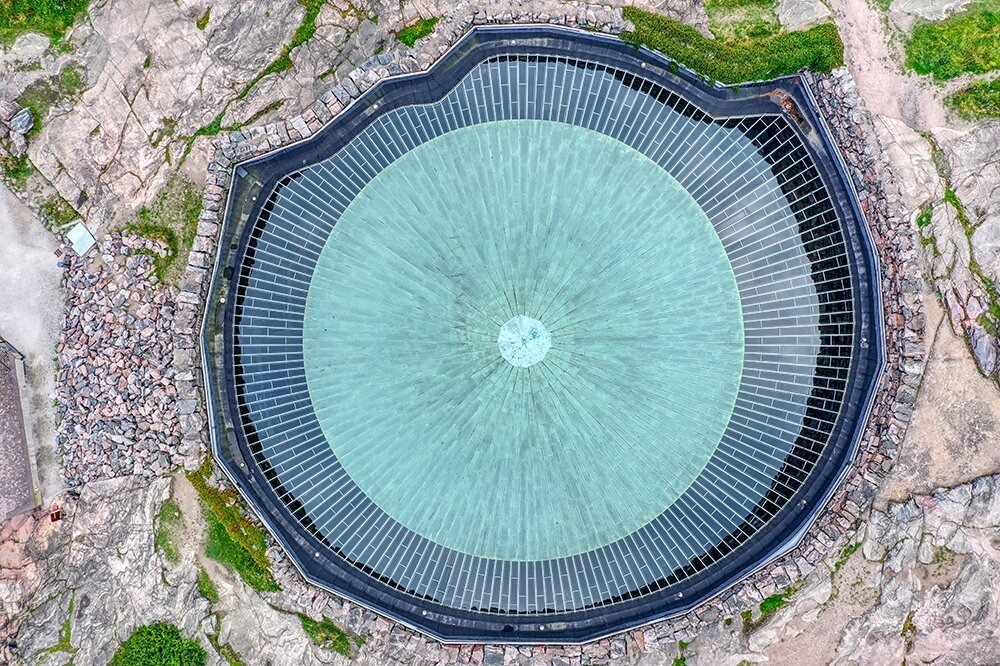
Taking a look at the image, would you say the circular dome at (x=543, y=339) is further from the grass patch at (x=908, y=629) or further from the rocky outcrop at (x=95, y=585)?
the grass patch at (x=908, y=629)

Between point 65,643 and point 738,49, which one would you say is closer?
point 738,49

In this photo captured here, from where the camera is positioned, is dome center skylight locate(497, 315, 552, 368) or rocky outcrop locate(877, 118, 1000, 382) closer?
dome center skylight locate(497, 315, 552, 368)

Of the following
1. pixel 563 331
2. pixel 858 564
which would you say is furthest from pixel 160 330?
pixel 858 564

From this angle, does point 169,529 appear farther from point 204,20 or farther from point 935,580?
point 935,580

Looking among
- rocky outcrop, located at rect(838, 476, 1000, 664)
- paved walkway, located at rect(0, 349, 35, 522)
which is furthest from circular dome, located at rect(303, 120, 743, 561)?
paved walkway, located at rect(0, 349, 35, 522)

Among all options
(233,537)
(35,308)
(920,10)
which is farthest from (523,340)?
(35,308)

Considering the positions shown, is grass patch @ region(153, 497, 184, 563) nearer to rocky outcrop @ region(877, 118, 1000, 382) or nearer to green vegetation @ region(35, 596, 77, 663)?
green vegetation @ region(35, 596, 77, 663)
